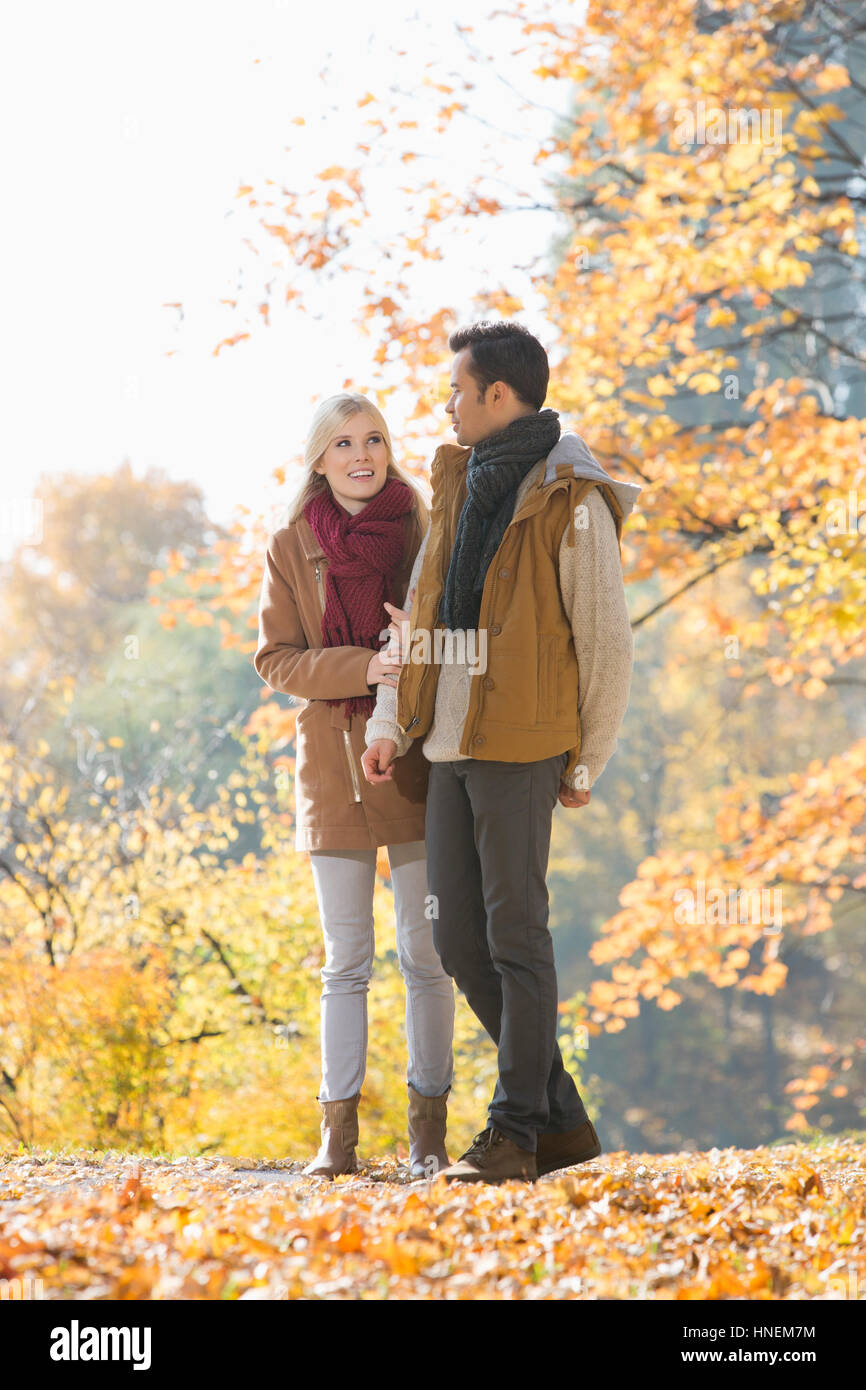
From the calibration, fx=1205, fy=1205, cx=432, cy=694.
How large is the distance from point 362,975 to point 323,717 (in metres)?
0.69

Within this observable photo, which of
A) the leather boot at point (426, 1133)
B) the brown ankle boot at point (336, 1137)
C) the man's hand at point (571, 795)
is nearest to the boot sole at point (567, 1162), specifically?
the leather boot at point (426, 1133)

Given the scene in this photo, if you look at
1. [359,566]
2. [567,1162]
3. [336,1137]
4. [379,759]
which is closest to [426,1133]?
[336,1137]

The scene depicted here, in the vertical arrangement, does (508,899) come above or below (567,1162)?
above

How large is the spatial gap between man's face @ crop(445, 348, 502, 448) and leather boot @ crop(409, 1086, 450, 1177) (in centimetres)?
170

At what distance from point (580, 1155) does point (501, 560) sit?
59.5 inches

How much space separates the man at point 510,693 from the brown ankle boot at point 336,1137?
377mm

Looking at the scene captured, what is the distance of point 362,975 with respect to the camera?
10.5 ft

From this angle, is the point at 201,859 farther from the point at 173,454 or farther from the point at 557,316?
the point at 173,454

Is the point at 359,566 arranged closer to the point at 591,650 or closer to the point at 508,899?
the point at 591,650

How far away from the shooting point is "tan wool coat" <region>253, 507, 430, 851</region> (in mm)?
3166

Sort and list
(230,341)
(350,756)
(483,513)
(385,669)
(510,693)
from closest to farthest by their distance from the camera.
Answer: (510,693), (483,513), (385,669), (350,756), (230,341)

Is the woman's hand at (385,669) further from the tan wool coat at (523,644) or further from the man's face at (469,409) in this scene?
the man's face at (469,409)
